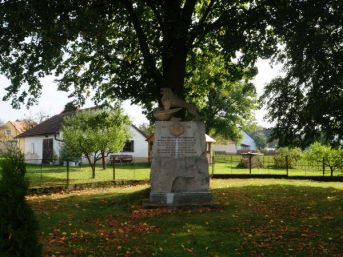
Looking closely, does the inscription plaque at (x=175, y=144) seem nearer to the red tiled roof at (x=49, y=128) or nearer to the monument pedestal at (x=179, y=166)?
the monument pedestal at (x=179, y=166)

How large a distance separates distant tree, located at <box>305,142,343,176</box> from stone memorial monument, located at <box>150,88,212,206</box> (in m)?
14.2

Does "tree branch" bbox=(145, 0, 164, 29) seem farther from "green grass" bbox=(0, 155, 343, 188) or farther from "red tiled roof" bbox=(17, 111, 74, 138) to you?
"red tiled roof" bbox=(17, 111, 74, 138)

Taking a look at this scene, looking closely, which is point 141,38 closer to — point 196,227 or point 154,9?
point 154,9

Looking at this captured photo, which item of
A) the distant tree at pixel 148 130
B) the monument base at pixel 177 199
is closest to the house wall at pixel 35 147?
the distant tree at pixel 148 130

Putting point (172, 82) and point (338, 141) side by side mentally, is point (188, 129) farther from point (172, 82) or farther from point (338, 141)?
point (338, 141)

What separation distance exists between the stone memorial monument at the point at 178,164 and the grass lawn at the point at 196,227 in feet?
2.75

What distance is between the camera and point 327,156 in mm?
28141

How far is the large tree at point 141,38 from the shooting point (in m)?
12.2

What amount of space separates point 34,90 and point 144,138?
30.3 meters

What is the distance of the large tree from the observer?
12227mm

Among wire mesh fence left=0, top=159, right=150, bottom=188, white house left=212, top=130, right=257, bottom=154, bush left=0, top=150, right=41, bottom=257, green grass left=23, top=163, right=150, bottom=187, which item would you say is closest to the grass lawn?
bush left=0, top=150, right=41, bottom=257

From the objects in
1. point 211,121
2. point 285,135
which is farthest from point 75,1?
point 211,121

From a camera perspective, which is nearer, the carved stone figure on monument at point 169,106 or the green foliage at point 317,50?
the green foliage at point 317,50

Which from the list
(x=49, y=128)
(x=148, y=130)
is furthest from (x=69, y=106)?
(x=148, y=130)
